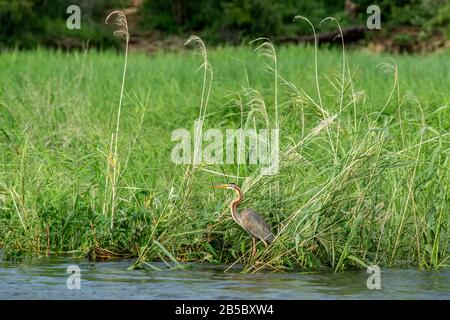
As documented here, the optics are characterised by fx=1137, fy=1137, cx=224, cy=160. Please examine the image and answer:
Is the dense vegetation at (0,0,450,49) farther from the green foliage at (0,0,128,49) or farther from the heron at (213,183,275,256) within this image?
the heron at (213,183,275,256)

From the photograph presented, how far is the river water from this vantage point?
6.99 m

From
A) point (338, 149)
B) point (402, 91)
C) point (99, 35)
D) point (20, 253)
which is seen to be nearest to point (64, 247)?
point (20, 253)

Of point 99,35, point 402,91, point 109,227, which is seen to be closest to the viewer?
point 109,227

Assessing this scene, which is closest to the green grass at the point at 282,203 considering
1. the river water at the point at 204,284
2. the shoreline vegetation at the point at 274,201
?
the shoreline vegetation at the point at 274,201

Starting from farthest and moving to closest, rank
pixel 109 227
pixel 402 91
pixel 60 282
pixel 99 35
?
pixel 99 35 → pixel 402 91 → pixel 109 227 → pixel 60 282

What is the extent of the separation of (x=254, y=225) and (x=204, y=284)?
499mm

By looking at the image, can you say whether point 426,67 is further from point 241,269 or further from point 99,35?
point 99,35

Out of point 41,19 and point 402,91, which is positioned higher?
point 41,19

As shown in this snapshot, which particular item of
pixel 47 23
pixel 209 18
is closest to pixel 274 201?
pixel 47 23

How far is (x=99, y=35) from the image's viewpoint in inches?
1093

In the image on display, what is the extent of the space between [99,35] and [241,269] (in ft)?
67.9

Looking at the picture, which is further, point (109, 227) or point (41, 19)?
point (41, 19)

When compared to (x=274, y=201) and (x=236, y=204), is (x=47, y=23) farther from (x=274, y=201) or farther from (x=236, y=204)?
(x=236, y=204)

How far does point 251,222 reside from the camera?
7.34 meters
